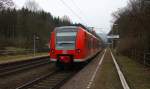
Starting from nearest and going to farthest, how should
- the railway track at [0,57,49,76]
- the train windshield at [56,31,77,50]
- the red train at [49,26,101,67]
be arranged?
the railway track at [0,57,49,76] → the red train at [49,26,101,67] → the train windshield at [56,31,77,50]

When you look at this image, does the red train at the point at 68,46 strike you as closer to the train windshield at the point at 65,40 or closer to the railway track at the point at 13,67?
the train windshield at the point at 65,40

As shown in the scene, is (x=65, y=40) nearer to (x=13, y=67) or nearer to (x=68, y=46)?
(x=68, y=46)

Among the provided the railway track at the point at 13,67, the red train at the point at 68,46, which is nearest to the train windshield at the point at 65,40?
the red train at the point at 68,46

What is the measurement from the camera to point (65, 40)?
21.1m

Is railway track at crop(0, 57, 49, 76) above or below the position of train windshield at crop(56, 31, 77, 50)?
below

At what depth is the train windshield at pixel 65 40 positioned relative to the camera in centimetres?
2086

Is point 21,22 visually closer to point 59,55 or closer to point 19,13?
point 19,13

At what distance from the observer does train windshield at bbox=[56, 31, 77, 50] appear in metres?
20.9

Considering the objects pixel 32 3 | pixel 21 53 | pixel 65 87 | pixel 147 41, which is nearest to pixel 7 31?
pixel 32 3

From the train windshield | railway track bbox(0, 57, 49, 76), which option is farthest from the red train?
railway track bbox(0, 57, 49, 76)

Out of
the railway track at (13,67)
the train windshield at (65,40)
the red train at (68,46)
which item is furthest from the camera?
the train windshield at (65,40)

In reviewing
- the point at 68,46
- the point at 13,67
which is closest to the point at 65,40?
the point at 68,46

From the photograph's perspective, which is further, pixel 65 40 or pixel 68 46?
pixel 65 40

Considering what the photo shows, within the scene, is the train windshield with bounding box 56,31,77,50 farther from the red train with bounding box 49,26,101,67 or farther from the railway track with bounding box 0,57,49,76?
the railway track with bounding box 0,57,49,76
